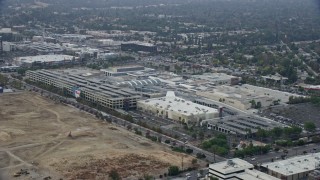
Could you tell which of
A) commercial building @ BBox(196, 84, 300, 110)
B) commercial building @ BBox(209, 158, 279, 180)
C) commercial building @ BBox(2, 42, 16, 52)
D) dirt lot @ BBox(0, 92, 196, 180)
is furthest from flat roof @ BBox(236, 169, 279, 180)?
commercial building @ BBox(2, 42, 16, 52)

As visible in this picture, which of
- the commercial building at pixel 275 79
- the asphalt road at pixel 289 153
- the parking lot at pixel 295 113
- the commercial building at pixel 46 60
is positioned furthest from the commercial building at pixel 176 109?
the commercial building at pixel 46 60

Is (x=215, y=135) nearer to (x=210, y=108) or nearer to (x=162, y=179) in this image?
(x=210, y=108)

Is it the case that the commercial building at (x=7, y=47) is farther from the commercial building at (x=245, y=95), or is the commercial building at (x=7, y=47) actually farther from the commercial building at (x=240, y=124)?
the commercial building at (x=240, y=124)

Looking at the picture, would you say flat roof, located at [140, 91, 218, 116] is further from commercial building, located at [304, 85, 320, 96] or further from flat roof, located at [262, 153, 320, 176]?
commercial building, located at [304, 85, 320, 96]

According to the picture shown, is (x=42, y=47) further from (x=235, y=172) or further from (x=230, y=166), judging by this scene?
(x=235, y=172)

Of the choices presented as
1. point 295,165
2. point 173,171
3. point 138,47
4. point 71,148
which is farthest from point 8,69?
point 295,165
